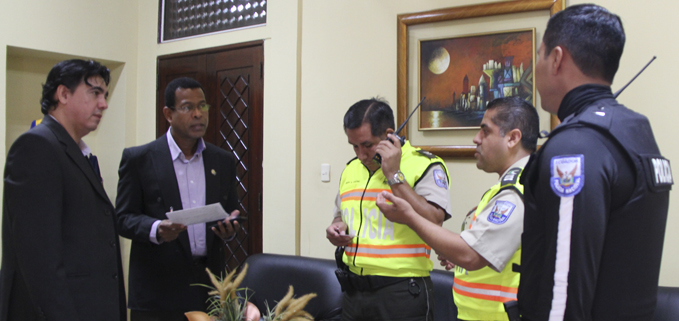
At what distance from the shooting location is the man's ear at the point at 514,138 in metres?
1.54

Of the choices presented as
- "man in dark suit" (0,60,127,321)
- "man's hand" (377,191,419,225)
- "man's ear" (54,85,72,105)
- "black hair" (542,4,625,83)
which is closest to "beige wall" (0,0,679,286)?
"man's hand" (377,191,419,225)

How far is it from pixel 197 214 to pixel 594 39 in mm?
1523

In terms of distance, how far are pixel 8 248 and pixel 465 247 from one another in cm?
134

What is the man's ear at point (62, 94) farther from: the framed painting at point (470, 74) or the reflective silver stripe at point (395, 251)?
the framed painting at point (470, 74)

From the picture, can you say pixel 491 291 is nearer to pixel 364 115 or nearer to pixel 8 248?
pixel 364 115

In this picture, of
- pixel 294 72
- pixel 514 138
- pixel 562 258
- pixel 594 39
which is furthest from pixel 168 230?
pixel 294 72

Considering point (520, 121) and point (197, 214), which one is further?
point (197, 214)

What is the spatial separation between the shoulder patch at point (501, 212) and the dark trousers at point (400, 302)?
50 cm

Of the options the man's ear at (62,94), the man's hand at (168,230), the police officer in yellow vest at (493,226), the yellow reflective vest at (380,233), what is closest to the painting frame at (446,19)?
the yellow reflective vest at (380,233)

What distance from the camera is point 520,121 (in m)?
1.55

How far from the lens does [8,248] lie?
1.40m

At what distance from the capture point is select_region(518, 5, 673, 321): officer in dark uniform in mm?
854

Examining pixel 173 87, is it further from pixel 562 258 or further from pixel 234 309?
pixel 562 258

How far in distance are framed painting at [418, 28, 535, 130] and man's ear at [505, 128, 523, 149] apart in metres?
1.11
